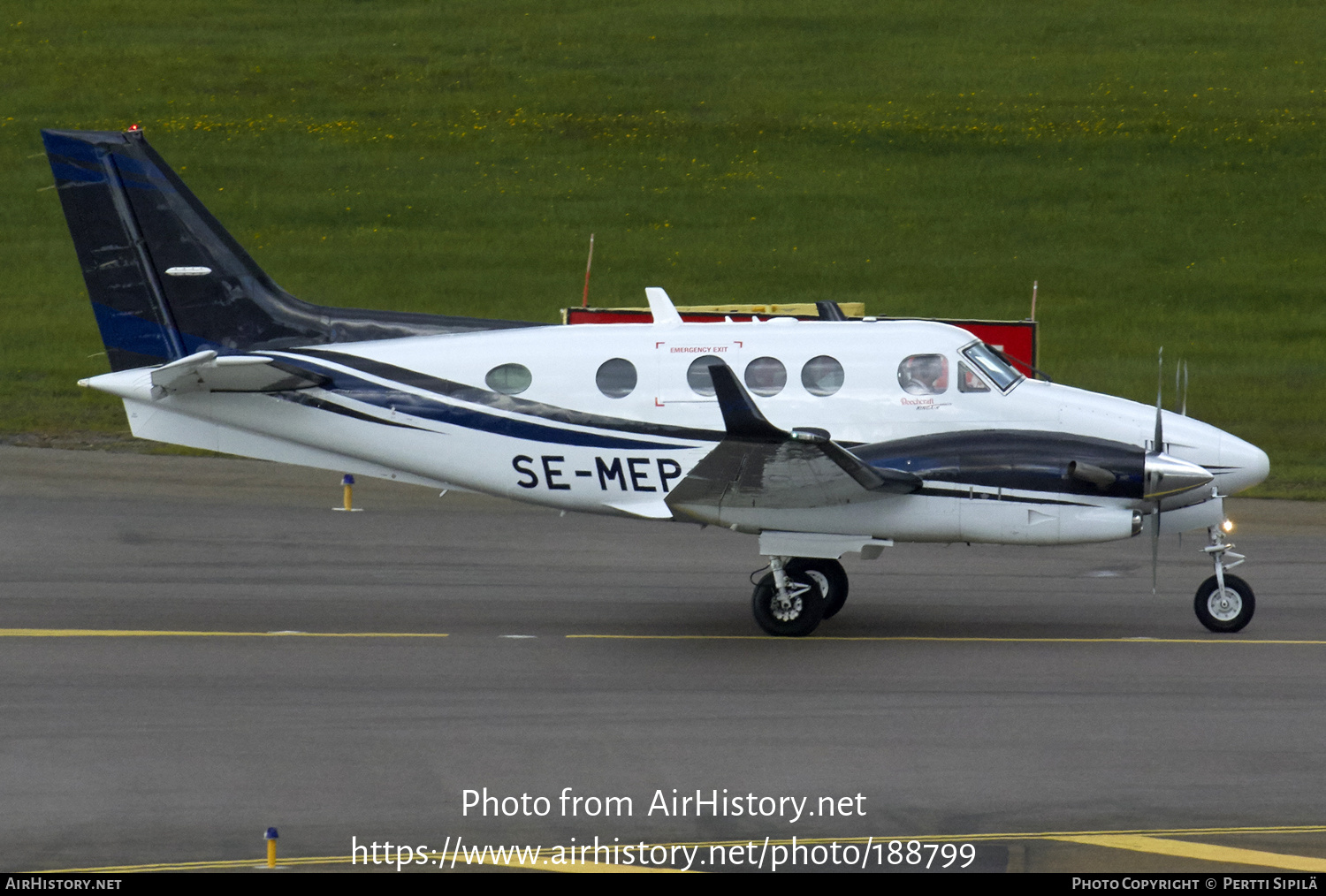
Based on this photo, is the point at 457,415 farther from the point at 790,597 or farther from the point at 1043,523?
the point at 1043,523

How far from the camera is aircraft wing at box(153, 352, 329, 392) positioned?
44.2 ft

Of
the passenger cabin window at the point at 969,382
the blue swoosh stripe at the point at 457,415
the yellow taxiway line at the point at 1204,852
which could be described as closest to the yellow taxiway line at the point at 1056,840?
the yellow taxiway line at the point at 1204,852

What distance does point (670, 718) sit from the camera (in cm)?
1121

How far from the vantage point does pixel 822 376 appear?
13.4 m

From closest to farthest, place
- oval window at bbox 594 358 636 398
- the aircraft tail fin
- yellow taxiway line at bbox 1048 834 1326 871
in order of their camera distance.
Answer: yellow taxiway line at bbox 1048 834 1326 871, oval window at bbox 594 358 636 398, the aircraft tail fin

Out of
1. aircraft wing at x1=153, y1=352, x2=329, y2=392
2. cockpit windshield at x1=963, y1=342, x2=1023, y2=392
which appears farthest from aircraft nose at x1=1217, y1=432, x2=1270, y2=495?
aircraft wing at x1=153, y1=352, x2=329, y2=392

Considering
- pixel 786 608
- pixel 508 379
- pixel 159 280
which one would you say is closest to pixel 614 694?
pixel 786 608

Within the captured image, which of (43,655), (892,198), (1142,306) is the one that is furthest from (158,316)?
(892,198)

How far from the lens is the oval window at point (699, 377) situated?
13.5m

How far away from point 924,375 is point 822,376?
0.88 m

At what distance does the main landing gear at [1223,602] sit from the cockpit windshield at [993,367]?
214cm

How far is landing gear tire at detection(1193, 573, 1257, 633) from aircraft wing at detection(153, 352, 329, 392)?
8.04 metres

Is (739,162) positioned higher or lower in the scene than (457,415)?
higher

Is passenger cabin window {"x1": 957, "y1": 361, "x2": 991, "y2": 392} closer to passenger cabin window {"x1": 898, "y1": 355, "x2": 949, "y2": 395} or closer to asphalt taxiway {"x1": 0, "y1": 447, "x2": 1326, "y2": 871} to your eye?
passenger cabin window {"x1": 898, "y1": 355, "x2": 949, "y2": 395}
